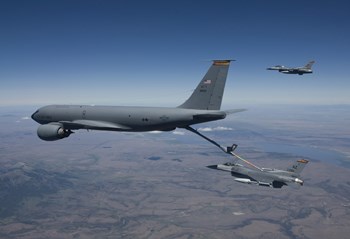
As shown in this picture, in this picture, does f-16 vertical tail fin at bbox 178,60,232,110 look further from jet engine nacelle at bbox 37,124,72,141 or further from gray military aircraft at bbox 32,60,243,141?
jet engine nacelle at bbox 37,124,72,141

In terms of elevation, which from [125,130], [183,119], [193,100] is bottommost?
[125,130]

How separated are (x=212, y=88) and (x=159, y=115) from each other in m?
7.62

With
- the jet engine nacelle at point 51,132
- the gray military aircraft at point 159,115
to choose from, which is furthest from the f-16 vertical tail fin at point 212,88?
the jet engine nacelle at point 51,132

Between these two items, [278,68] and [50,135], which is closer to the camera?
[50,135]

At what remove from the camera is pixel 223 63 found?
35.9 meters

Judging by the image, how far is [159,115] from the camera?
3775 cm

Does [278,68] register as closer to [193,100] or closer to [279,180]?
[279,180]

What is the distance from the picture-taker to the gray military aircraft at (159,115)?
119 ft

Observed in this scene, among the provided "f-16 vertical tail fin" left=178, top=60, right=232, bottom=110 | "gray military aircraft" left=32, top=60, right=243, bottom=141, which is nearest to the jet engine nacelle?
"gray military aircraft" left=32, top=60, right=243, bottom=141

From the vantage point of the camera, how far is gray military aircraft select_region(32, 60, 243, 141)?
119 feet

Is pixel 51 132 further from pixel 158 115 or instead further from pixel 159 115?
pixel 159 115

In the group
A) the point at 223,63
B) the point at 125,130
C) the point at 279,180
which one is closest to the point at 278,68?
the point at 279,180

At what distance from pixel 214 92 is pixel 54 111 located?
2529 cm

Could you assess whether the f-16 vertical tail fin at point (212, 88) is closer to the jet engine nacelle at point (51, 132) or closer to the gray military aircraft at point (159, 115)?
the gray military aircraft at point (159, 115)
